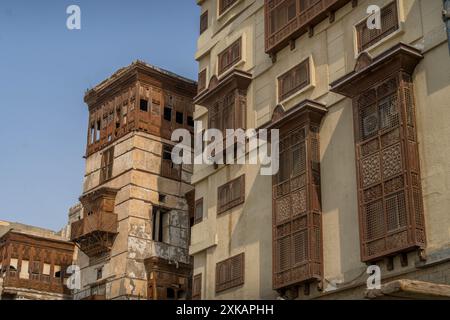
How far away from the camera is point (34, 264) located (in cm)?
3891

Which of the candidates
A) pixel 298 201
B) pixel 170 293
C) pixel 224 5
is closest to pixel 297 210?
pixel 298 201

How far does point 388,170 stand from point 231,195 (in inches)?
300

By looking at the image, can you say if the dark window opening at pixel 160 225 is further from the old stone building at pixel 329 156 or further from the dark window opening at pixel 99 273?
the old stone building at pixel 329 156

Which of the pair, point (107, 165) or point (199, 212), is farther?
point (107, 165)

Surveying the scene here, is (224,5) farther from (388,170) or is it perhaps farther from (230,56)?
(388,170)

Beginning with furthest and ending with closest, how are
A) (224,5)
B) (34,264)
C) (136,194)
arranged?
1. (34,264)
2. (136,194)
3. (224,5)

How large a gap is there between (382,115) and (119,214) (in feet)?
55.8

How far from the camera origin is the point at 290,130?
72.8 feet

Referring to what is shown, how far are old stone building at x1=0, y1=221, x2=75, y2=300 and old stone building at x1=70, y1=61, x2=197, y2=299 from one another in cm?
423

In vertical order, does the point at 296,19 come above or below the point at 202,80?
below

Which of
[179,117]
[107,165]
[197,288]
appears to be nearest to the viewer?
[197,288]

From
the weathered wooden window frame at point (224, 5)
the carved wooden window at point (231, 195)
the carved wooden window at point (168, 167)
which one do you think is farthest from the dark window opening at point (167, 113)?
the carved wooden window at point (231, 195)

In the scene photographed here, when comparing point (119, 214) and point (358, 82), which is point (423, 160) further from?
point (119, 214)

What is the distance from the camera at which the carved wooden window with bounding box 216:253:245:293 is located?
77.0 ft
